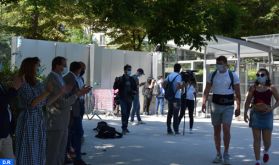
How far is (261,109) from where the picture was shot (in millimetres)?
9008

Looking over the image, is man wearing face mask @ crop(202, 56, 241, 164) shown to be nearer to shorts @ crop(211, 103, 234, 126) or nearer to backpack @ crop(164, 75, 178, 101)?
shorts @ crop(211, 103, 234, 126)

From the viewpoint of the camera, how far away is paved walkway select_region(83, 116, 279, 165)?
9.84 meters

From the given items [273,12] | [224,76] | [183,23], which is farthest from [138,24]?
[273,12]

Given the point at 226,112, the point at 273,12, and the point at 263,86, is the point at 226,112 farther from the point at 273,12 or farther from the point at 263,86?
the point at 273,12

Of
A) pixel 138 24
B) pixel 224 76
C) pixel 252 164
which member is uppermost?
pixel 138 24

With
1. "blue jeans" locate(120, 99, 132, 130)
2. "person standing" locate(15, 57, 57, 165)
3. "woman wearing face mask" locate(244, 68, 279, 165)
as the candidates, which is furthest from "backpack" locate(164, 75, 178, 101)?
"person standing" locate(15, 57, 57, 165)

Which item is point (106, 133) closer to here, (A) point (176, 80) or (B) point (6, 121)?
(A) point (176, 80)

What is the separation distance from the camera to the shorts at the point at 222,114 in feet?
30.9

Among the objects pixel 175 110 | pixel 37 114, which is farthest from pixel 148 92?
pixel 37 114

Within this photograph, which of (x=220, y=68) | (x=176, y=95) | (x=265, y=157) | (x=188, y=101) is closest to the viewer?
(x=265, y=157)

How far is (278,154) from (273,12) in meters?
18.8

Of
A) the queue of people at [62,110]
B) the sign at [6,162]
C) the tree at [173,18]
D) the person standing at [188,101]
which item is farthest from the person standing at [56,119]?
the person standing at [188,101]

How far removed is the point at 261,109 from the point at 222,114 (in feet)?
2.47

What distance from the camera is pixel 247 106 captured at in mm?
9305
